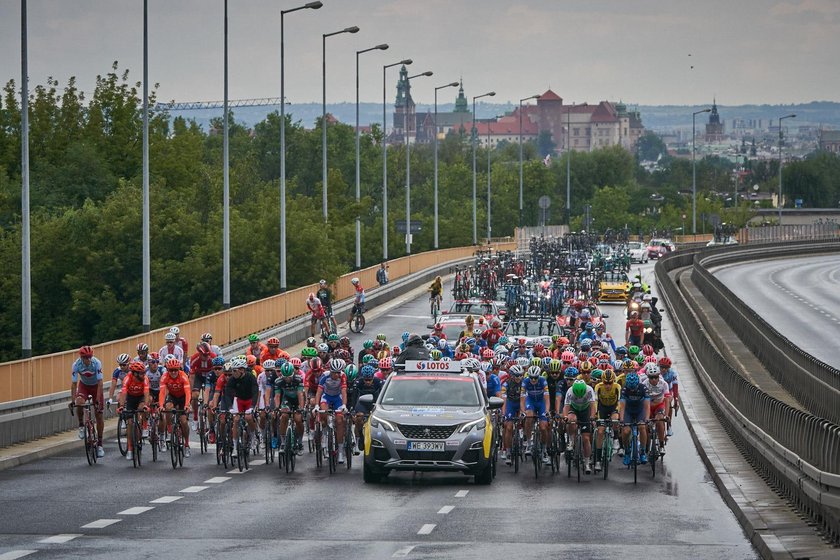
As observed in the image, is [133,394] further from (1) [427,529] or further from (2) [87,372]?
(1) [427,529]

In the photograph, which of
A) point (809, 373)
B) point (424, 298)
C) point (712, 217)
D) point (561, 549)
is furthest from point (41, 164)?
point (561, 549)

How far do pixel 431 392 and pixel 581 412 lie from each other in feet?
6.46

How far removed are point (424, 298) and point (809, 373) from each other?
3752 centimetres

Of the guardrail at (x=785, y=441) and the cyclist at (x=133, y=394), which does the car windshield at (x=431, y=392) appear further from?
the guardrail at (x=785, y=441)

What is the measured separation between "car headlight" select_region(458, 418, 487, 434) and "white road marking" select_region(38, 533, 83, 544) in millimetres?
5988

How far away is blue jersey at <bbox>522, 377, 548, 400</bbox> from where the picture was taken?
954 inches

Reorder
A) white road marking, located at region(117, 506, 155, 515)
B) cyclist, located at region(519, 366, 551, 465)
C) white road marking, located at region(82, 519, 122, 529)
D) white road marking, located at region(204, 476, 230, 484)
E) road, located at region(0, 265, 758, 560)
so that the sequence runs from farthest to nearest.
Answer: cyclist, located at region(519, 366, 551, 465) < white road marking, located at region(204, 476, 230, 484) < white road marking, located at region(117, 506, 155, 515) < white road marking, located at region(82, 519, 122, 529) < road, located at region(0, 265, 758, 560)

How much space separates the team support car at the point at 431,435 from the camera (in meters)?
22.3

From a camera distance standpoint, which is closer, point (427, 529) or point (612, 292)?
point (427, 529)

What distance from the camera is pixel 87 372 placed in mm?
24609

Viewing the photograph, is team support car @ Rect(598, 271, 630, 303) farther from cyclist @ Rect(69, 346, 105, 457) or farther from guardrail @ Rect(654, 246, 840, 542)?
cyclist @ Rect(69, 346, 105, 457)

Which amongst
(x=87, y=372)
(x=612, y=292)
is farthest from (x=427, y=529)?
(x=612, y=292)

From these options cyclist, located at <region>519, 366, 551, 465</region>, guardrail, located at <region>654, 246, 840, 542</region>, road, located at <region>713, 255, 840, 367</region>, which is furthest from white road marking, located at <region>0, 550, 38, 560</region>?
road, located at <region>713, 255, 840, 367</region>

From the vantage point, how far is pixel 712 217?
429 feet
